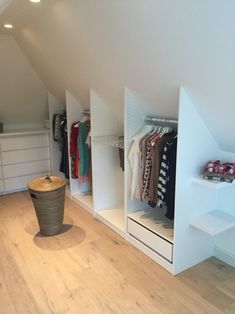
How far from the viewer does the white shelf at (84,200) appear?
3656mm

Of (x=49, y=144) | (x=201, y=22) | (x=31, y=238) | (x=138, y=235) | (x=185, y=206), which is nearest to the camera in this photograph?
(x=201, y=22)

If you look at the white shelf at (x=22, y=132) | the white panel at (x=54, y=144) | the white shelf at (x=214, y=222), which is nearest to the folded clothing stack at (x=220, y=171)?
the white shelf at (x=214, y=222)

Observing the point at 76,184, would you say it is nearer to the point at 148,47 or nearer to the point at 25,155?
the point at 25,155

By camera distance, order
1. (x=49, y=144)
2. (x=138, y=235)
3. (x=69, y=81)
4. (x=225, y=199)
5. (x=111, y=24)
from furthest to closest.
→ (x=49, y=144)
(x=69, y=81)
(x=138, y=235)
(x=225, y=199)
(x=111, y=24)

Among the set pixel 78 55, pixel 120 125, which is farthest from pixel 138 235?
pixel 78 55

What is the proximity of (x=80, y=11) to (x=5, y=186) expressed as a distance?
3.01m

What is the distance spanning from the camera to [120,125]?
3479mm

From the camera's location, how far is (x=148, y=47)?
6.52ft

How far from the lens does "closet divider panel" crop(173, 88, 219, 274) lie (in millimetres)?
2174

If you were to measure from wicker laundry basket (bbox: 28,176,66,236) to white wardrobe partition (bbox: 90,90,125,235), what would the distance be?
56cm

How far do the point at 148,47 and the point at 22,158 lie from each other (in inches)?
121

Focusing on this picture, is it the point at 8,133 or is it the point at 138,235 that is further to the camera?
the point at 8,133

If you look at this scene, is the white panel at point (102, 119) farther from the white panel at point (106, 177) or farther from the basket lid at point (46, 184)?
the basket lid at point (46, 184)

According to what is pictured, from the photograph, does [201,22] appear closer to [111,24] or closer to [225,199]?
[111,24]
